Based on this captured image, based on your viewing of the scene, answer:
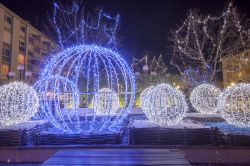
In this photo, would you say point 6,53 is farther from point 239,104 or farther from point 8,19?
point 239,104

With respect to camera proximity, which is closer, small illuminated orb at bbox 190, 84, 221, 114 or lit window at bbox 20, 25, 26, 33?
small illuminated orb at bbox 190, 84, 221, 114

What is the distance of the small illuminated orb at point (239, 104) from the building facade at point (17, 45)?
72.9ft

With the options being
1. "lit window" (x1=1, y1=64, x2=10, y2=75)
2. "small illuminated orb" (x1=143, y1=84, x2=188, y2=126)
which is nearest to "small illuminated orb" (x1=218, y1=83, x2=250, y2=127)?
"small illuminated orb" (x1=143, y1=84, x2=188, y2=126)

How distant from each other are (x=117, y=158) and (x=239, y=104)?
18.6 feet

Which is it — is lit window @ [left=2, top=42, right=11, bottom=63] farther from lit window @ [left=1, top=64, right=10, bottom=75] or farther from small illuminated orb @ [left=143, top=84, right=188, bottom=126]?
small illuminated orb @ [left=143, top=84, right=188, bottom=126]

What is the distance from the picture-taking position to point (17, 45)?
37.4 m

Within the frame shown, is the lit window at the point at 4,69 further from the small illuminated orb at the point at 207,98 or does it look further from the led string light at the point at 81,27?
the small illuminated orb at the point at 207,98

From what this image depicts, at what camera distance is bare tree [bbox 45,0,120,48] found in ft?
68.0

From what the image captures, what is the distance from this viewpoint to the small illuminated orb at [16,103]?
29.6 feet

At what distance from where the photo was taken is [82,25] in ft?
66.8

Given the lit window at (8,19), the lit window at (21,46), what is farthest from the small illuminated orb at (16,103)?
the lit window at (21,46)

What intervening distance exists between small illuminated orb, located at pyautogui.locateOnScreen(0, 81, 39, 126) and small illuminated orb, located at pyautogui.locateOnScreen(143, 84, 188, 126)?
3911 mm

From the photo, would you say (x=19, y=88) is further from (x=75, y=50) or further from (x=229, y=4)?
(x=229, y=4)

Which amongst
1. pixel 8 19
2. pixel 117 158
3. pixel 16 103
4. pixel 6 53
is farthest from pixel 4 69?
pixel 117 158
